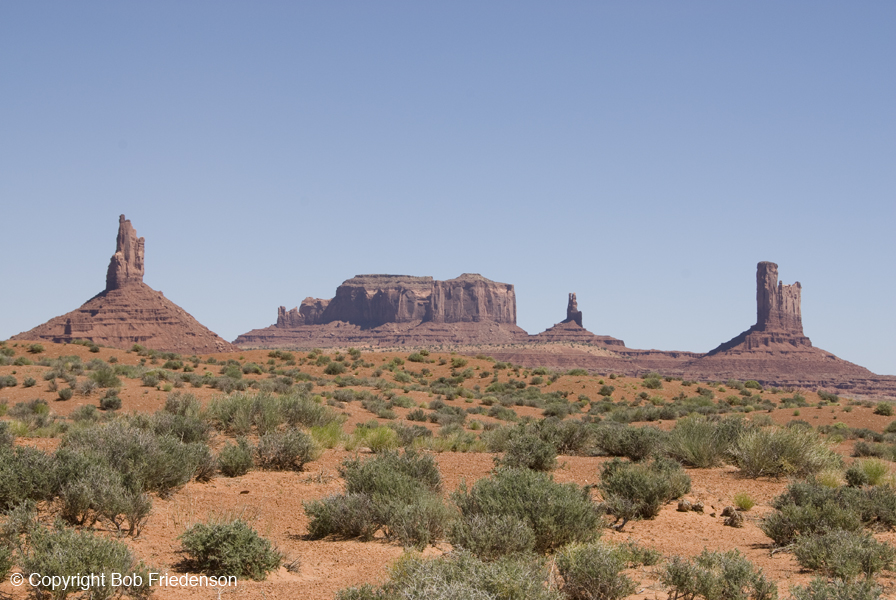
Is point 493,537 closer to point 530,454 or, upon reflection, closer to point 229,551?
point 229,551

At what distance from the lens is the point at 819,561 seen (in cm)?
732

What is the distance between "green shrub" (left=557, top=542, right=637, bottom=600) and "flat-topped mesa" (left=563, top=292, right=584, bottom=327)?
547 feet

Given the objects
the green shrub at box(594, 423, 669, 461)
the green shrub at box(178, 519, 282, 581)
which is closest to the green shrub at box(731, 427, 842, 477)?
the green shrub at box(594, 423, 669, 461)

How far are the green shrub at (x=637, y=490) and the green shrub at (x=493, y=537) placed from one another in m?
2.90

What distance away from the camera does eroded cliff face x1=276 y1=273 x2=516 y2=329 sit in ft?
604

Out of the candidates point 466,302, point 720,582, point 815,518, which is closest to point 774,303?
point 466,302

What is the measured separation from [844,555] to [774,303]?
15139 centimetres

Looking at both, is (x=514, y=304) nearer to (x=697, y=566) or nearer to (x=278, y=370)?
(x=278, y=370)

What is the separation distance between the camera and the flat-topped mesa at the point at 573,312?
561 ft

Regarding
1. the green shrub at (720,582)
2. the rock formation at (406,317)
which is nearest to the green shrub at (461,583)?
the green shrub at (720,582)

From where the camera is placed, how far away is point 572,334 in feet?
527

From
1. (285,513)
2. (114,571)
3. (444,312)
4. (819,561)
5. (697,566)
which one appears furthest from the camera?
(444,312)

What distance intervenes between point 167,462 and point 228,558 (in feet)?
11.6

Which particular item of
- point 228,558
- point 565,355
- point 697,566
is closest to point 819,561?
point 697,566
